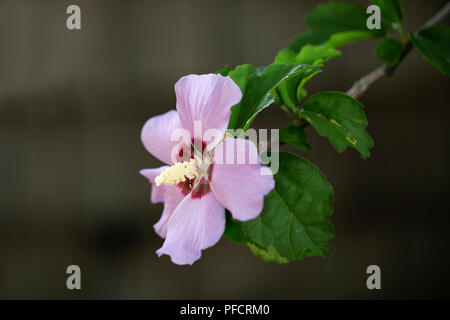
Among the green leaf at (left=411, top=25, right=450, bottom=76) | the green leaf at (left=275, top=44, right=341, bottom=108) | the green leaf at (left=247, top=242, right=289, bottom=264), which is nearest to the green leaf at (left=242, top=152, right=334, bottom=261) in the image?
the green leaf at (left=247, top=242, right=289, bottom=264)

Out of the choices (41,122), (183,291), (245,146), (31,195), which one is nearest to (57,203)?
(31,195)

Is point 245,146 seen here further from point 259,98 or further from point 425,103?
point 425,103

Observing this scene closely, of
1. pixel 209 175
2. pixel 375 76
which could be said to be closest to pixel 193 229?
pixel 209 175

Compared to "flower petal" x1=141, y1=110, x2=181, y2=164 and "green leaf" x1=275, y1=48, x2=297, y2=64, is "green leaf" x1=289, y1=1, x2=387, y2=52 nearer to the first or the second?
"green leaf" x1=275, y1=48, x2=297, y2=64

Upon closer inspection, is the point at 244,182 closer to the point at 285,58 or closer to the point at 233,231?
the point at 233,231

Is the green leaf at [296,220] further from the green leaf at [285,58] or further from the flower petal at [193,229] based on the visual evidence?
the green leaf at [285,58]

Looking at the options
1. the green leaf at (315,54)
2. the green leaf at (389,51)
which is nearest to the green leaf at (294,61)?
the green leaf at (315,54)
